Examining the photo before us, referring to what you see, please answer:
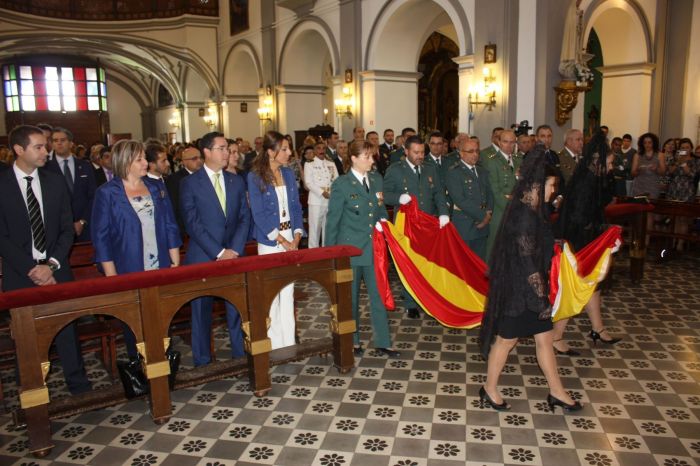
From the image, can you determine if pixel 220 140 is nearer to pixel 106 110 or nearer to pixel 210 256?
pixel 210 256

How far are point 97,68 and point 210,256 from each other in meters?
25.0

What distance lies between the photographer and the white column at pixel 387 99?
12766 millimetres

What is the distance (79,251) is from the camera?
507cm

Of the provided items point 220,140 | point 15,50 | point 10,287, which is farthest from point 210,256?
point 15,50

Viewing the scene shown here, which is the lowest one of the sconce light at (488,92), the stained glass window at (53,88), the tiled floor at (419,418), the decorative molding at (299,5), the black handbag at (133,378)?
the tiled floor at (419,418)

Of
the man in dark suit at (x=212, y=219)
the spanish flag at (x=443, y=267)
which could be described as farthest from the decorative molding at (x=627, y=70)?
the man in dark suit at (x=212, y=219)

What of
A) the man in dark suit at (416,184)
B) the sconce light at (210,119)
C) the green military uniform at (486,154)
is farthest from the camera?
the sconce light at (210,119)

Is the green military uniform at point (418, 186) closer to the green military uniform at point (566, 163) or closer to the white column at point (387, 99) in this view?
the green military uniform at point (566, 163)

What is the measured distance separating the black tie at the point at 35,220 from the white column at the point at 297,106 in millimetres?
12721

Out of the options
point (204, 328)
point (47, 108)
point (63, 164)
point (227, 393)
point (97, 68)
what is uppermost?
point (97, 68)

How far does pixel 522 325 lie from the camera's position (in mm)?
3590

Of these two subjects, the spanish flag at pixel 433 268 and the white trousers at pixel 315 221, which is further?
the white trousers at pixel 315 221

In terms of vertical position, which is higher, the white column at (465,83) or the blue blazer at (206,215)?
the white column at (465,83)

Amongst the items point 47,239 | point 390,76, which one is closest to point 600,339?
point 47,239
